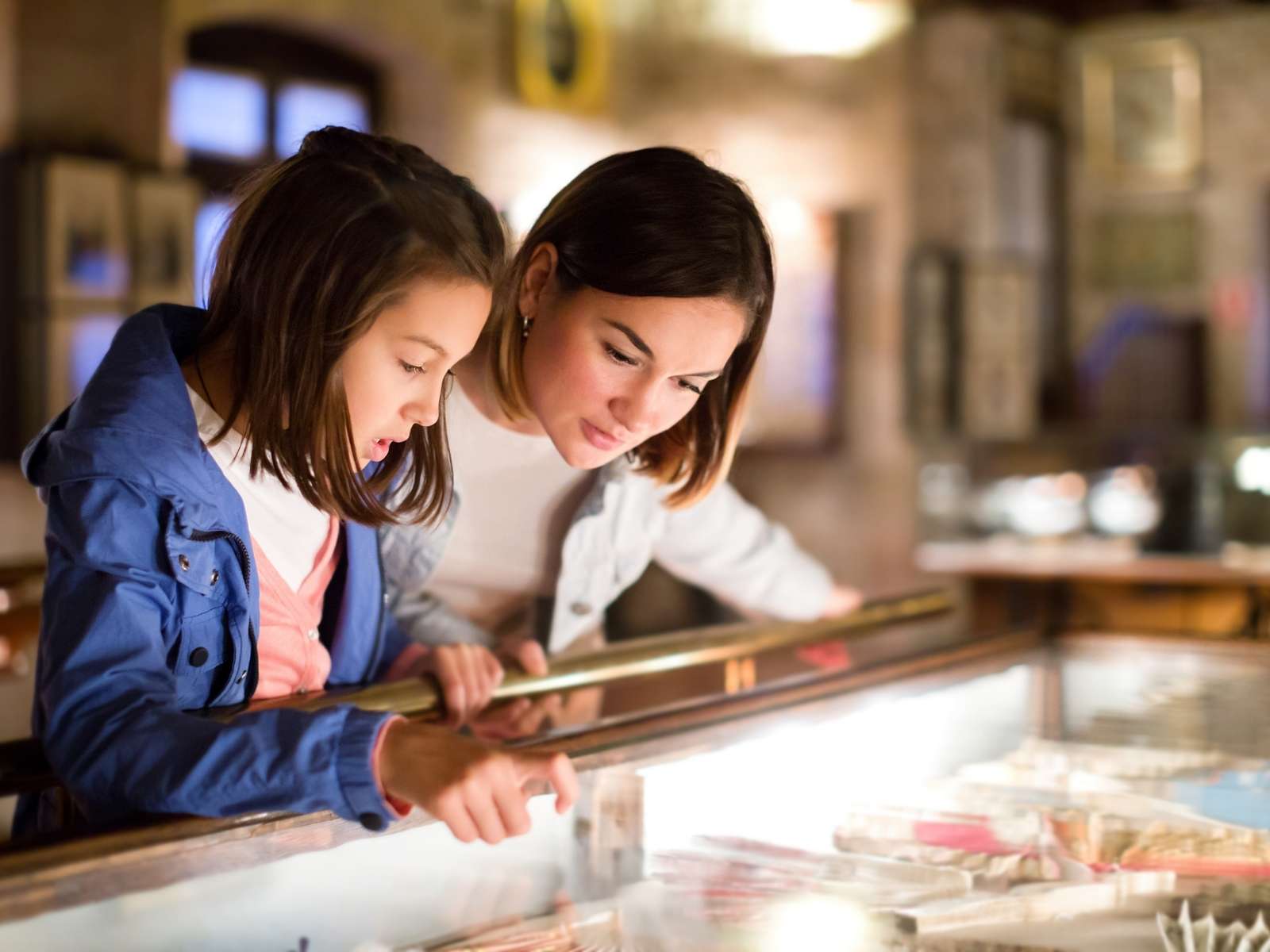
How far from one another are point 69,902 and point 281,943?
15 cm

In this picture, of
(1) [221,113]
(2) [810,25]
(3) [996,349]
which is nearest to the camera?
(1) [221,113]

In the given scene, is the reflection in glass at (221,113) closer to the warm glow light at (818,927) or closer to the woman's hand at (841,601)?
the woman's hand at (841,601)

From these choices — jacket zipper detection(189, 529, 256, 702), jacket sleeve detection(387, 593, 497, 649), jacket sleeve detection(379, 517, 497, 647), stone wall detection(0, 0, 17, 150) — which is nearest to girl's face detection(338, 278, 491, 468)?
jacket zipper detection(189, 529, 256, 702)

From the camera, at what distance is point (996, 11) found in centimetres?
869

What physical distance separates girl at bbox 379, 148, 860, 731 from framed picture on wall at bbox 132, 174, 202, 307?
11.6 feet

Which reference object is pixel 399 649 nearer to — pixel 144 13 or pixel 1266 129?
pixel 144 13

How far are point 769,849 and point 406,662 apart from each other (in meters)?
0.44

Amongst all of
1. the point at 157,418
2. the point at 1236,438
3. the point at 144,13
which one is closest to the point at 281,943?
the point at 157,418

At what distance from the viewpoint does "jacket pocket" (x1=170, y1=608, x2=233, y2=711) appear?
99 cm

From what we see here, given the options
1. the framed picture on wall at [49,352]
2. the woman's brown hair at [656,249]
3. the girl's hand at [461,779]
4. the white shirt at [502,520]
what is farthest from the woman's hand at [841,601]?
the framed picture on wall at [49,352]

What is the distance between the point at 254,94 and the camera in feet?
19.4

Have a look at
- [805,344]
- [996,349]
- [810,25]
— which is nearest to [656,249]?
[805,344]

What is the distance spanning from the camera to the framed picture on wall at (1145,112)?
931cm

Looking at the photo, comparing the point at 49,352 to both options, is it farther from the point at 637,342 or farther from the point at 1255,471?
the point at 1255,471
